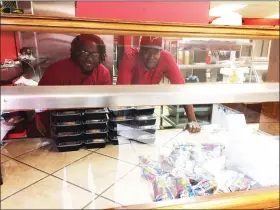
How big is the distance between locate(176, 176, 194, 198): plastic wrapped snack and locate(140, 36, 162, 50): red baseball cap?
25.5 inches

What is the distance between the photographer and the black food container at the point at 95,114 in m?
1.39

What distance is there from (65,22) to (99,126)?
0.75 m

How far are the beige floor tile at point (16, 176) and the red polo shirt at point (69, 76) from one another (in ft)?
0.81

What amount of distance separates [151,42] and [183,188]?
0.69 metres

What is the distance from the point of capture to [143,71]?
3.79 feet

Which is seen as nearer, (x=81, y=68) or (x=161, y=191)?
(x=161, y=191)

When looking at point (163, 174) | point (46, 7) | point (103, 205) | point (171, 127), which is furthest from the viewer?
point (46, 7)

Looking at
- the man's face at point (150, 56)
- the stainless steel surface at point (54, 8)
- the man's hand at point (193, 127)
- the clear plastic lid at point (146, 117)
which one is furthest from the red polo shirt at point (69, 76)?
the stainless steel surface at point (54, 8)

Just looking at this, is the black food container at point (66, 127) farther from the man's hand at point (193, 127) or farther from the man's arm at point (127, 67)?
the man's hand at point (193, 127)

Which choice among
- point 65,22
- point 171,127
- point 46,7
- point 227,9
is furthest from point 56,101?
point 227,9

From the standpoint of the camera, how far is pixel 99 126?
1.45m

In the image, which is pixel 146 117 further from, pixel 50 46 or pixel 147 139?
pixel 50 46

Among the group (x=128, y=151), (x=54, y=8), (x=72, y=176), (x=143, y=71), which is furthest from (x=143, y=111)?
(x=54, y=8)

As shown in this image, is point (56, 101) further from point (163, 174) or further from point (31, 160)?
point (163, 174)
